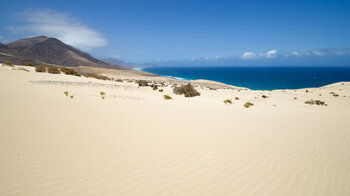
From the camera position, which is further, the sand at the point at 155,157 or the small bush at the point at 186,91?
the small bush at the point at 186,91

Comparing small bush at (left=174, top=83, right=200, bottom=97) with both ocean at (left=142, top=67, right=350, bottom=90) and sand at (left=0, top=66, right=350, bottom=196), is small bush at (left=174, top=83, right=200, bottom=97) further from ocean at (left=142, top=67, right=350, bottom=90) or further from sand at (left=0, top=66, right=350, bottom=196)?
ocean at (left=142, top=67, right=350, bottom=90)

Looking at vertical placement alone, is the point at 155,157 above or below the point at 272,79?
below

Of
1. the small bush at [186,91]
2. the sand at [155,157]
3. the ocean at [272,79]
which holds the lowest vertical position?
the sand at [155,157]

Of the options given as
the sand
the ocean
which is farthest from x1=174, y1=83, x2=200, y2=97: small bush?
the ocean

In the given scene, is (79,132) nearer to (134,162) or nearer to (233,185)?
(134,162)

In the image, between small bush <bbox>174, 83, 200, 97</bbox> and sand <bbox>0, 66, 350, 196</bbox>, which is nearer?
sand <bbox>0, 66, 350, 196</bbox>

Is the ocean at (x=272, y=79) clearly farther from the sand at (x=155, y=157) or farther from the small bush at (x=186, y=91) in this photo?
the sand at (x=155, y=157)

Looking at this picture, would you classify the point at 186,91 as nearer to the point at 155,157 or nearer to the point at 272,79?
the point at 155,157

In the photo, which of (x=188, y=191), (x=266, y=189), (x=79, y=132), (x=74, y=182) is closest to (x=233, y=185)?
(x=266, y=189)

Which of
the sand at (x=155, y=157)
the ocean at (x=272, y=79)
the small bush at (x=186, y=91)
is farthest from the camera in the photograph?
the ocean at (x=272, y=79)

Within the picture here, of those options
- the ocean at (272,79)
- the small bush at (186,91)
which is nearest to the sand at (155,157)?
the small bush at (186,91)

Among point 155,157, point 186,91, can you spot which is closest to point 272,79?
point 186,91

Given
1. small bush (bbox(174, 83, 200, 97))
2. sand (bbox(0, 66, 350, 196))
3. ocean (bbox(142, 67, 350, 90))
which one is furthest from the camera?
ocean (bbox(142, 67, 350, 90))

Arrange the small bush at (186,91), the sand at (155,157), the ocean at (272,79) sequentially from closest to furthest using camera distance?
the sand at (155,157) → the small bush at (186,91) → the ocean at (272,79)
